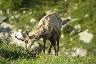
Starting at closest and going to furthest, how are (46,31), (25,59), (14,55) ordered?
(25,59) → (14,55) → (46,31)

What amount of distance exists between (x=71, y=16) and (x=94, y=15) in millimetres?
1854

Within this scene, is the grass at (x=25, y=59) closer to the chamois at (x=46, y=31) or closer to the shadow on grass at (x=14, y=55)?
the shadow on grass at (x=14, y=55)

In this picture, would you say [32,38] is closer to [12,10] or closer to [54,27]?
[54,27]

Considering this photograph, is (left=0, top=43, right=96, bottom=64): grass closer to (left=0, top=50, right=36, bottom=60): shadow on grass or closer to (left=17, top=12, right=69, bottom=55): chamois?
(left=0, top=50, right=36, bottom=60): shadow on grass

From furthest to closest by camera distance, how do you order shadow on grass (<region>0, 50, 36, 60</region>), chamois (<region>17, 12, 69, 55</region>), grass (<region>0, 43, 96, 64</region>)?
chamois (<region>17, 12, 69, 55</region>) → shadow on grass (<region>0, 50, 36, 60</region>) → grass (<region>0, 43, 96, 64</region>)

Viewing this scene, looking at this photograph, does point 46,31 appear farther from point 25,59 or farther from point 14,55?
point 25,59

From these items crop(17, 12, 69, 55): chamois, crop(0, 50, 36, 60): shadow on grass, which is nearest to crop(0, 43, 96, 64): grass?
crop(0, 50, 36, 60): shadow on grass

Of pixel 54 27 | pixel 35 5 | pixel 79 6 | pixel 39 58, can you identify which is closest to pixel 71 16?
pixel 79 6

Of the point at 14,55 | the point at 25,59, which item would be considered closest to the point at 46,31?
the point at 14,55

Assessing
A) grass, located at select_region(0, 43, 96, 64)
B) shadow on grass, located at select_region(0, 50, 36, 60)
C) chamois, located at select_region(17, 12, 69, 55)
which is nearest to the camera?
grass, located at select_region(0, 43, 96, 64)

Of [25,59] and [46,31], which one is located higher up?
[25,59]

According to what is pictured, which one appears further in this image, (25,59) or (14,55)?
(14,55)

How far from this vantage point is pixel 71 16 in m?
34.2

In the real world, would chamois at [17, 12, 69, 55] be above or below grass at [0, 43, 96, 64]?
below
